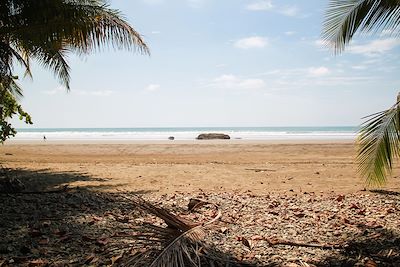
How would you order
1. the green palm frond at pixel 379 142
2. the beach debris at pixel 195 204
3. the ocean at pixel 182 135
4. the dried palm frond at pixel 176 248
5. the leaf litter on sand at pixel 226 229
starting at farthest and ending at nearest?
the ocean at pixel 182 135 → the beach debris at pixel 195 204 → the green palm frond at pixel 379 142 → the leaf litter on sand at pixel 226 229 → the dried palm frond at pixel 176 248

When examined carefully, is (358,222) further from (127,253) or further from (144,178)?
Result: (144,178)

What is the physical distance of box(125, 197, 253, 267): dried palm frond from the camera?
2494mm

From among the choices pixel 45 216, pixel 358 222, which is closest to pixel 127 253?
pixel 45 216

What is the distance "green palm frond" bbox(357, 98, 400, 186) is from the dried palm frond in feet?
9.42

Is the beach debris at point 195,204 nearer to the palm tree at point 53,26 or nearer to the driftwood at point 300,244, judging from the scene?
the driftwood at point 300,244

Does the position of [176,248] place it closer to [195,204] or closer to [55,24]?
[195,204]

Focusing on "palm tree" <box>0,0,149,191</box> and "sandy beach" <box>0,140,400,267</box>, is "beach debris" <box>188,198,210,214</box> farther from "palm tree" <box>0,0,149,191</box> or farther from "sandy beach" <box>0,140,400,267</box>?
"palm tree" <box>0,0,149,191</box>

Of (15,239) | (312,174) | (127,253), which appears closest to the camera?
(127,253)

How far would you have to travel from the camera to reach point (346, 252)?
3475mm

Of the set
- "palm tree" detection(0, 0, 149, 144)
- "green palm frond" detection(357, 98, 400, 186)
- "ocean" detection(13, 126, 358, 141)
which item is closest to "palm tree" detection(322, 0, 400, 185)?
"green palm frond" detection(357, 98, 400, 186)

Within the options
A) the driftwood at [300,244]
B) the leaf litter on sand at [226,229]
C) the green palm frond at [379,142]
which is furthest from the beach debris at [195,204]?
the green palm frond at [379,142]

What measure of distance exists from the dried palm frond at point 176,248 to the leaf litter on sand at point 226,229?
68mm

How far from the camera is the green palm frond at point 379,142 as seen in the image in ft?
15.5

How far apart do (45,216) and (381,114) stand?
484 centimetres
